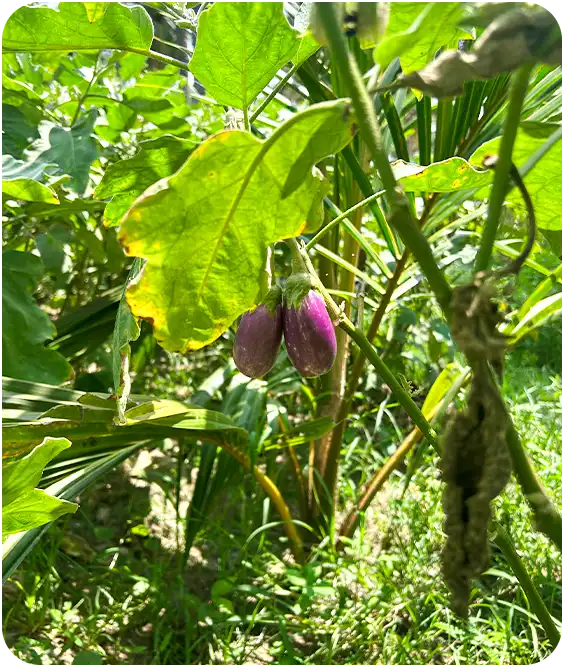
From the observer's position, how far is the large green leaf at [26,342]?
1.17m

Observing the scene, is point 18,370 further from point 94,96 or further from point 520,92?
point 520,92

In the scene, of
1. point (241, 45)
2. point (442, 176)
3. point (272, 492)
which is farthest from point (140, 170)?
point (272, 492)

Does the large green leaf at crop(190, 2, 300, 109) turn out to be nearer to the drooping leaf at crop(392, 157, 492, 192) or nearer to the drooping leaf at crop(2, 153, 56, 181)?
the drooping leaf at crop(392, 157, 492, 192)

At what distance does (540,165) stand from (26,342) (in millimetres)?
940

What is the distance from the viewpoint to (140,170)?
63 centimetres

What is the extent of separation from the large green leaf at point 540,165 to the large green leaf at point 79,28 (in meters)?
0.35

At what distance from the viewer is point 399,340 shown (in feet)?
6.28

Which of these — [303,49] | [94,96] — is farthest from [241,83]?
[94,96]

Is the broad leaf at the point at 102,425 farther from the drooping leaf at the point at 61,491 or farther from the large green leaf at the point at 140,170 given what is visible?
the large green leaf at the point at 140,170

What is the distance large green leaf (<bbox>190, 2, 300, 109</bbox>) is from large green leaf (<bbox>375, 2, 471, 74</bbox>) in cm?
10

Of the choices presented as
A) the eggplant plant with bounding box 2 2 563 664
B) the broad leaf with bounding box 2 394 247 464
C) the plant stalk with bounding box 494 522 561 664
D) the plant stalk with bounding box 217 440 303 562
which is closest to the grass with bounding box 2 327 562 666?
the plant stalk with bounding box 217 440 303 562

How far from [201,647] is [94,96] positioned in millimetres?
1188

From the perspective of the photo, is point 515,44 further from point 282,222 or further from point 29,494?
point 29,494

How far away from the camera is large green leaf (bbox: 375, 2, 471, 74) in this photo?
0.34 metres
